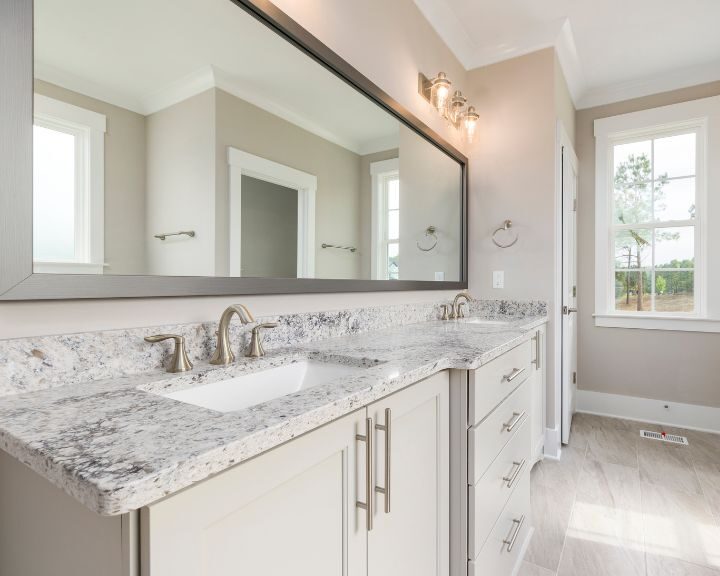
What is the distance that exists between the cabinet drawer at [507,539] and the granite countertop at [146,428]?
65cm

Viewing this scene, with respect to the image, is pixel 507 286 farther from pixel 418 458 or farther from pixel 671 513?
pixel 418 458

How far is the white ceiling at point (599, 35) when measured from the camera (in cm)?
223

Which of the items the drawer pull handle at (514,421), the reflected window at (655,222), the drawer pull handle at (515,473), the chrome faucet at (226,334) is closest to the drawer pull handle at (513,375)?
the drawer pull handle at (514,421)

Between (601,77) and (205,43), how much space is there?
3.06m

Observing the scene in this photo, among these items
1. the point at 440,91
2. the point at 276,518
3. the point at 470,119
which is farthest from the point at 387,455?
the point at 470,119

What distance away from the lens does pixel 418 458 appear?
970mm

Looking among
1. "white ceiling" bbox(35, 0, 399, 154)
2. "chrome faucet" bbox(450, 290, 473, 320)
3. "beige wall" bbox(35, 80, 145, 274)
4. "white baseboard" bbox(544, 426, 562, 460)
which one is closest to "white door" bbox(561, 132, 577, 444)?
"white baseboard" bbox(544, 426, 562, 460)

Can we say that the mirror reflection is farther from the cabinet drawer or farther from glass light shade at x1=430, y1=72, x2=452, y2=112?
the cabinet drawer

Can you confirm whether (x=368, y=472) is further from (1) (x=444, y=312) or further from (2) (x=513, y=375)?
(1) (x=444, y=312)

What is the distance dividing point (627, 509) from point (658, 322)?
168 cm

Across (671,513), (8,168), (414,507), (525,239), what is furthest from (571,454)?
(8,168)

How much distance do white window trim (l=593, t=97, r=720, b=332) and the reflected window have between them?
3cm

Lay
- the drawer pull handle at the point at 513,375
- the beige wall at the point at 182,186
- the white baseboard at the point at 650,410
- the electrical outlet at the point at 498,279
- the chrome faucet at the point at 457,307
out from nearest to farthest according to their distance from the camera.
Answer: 1. the beige wall at the point at 182,186
2. the drawer pull handle at the point at 513,375
3. the chrome faucet at the point at 457,307
4. the electrical outlet at the point at 498,279
5. the white baseboard at the point at 650,410

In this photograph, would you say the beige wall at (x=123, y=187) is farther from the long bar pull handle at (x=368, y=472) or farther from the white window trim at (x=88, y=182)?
the long bar pull handle at (x=368, y=472)
